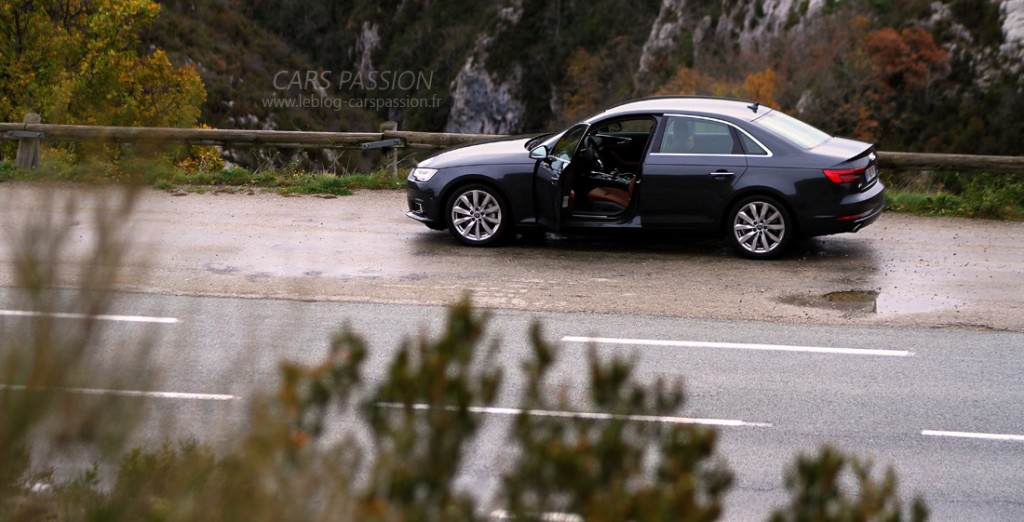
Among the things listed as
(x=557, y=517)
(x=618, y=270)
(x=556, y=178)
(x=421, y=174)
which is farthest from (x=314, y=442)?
(x=421, y=174)

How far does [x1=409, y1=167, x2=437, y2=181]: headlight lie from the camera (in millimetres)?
12797

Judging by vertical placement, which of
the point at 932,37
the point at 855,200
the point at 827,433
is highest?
the point at 932,37

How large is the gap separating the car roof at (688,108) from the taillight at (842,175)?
102 centimetres

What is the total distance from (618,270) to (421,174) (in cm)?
262

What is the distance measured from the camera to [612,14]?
10019cm

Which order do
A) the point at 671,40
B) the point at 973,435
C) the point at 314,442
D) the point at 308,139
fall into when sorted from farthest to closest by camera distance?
1. the point at 671,40
2. the point at 308,139
3. the point at 973,435
4. the point at 314,442

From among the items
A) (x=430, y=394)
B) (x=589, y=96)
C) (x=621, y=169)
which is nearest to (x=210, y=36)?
(x=589, y=96)

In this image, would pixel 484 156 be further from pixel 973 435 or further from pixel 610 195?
pixel 973 435

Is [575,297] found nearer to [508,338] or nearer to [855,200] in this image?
[508,338]

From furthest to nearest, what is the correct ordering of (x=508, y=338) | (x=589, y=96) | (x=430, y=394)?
(x=589, y=96) < (x=508, y=338) < (x=430, y=394)

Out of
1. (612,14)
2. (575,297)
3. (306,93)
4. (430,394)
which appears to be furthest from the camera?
(612,14)

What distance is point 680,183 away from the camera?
12.0 m

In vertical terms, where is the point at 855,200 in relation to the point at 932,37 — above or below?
below

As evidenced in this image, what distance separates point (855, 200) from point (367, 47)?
116 m
